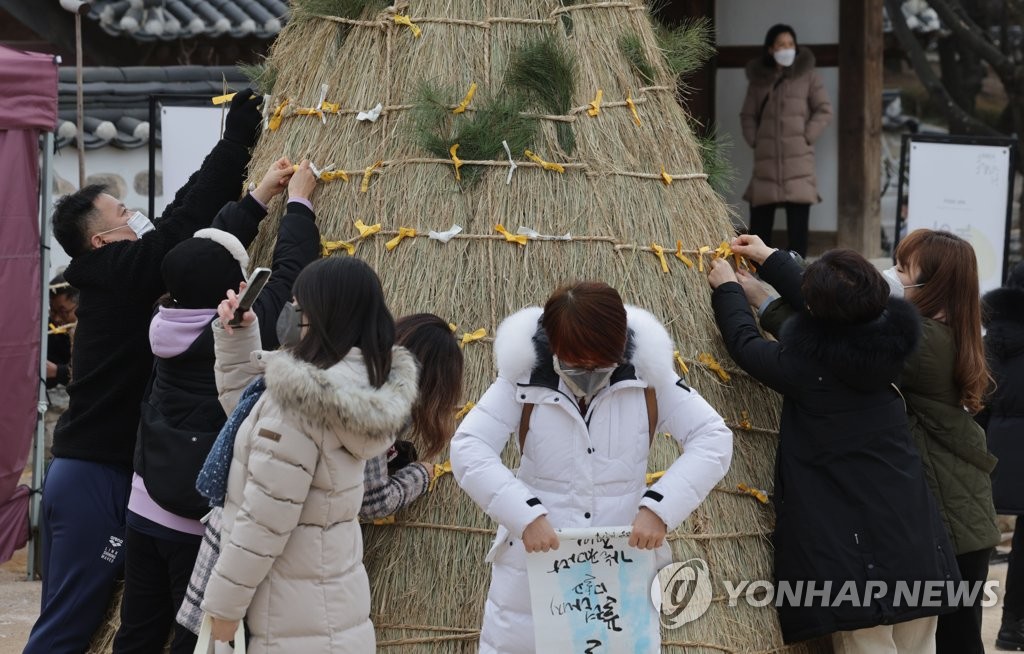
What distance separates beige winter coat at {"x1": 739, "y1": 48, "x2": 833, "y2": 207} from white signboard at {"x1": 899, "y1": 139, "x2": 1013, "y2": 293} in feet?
2.00

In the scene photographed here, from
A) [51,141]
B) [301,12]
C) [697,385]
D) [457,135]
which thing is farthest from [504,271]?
A: [51,141]

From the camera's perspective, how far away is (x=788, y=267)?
399 cm

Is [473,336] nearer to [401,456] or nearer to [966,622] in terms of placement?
[401,456]

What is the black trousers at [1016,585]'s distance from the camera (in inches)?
220

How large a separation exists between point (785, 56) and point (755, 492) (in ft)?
14.8

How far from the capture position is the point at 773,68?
8.08 m

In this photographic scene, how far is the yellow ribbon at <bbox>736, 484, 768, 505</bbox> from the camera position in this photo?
399 centimetres

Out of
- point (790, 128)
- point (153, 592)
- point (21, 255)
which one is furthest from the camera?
point (790, 128)

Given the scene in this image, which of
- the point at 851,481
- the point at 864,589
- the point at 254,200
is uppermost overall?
the point at 254,200

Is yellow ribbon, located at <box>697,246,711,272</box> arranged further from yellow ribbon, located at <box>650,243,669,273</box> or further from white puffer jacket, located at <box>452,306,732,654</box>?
white puffer jacket, located at <box>452,306,732,654</box>

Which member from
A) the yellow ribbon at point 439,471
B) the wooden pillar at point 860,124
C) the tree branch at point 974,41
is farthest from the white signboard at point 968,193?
the yellow ribbon at point 439,471

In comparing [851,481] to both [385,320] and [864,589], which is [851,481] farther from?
[385,320]

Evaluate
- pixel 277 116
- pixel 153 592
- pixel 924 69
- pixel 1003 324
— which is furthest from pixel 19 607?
pixel 924 69

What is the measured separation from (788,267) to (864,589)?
100 centimetres
